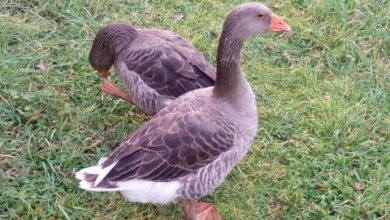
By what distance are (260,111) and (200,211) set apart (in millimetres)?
1121

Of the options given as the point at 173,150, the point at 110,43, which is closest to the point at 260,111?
the point at 110,43

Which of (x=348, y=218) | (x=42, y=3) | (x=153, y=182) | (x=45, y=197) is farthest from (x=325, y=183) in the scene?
(x=42, y=3)

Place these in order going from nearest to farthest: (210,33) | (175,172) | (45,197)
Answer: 1. (175,172)
2. (45,197)
3. (210,33)

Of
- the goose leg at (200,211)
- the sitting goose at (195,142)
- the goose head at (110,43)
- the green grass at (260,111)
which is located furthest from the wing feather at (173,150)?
the goose head at (110,43)

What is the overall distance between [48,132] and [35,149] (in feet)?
0.56

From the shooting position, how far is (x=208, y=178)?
3375 millimetres

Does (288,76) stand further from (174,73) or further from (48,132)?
(48,132)

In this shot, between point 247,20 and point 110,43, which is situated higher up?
point 247,20

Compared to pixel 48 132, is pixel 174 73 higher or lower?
higher

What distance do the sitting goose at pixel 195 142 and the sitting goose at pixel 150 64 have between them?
471 mm

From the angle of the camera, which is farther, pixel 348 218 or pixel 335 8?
pixel 335 8

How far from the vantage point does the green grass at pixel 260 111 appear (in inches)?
149

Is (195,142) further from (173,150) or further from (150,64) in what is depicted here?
(150,64)

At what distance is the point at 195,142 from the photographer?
3.29 m
